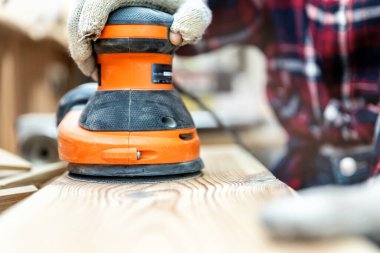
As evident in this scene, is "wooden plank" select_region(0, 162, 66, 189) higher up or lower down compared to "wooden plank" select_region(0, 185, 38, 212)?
lower down

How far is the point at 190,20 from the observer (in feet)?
2.73

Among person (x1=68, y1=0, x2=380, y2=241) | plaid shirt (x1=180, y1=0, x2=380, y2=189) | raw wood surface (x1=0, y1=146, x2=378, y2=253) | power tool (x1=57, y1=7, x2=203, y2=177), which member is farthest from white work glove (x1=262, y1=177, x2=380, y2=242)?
plaid shirt (x1=180, y1=0, x2=380, y2=189)

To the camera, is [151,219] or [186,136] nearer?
[151,219]

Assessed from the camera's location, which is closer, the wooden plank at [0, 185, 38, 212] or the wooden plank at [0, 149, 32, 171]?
the wooden plank at [0, 185, 38, 212]

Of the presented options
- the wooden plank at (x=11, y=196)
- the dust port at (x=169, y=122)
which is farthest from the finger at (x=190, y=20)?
the wooden plank at (x=11, y=196)

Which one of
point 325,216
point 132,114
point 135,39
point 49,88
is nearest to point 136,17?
point 135,39

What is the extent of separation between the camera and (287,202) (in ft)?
1.46

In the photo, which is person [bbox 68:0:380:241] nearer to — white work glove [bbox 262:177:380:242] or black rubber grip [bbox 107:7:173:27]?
black rubber grip [bbox 107:7:173:27]

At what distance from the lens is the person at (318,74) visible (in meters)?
1.42

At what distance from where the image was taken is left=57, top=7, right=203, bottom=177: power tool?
812mm

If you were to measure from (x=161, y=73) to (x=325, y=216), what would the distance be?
494 millimetres

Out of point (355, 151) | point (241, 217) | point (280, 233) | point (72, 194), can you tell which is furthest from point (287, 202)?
point (355, 151)

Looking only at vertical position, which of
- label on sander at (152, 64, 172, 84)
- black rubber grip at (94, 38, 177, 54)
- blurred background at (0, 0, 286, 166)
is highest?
black rubber grip at (94, 38, 177, 54)

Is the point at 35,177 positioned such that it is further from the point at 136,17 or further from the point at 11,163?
the point at 136,17
